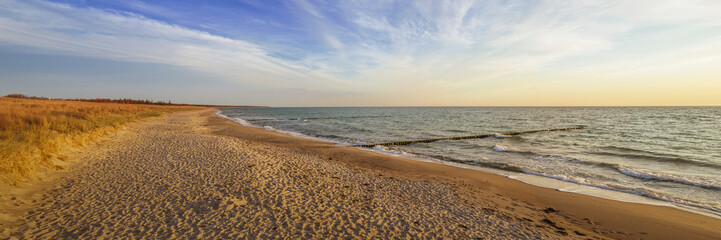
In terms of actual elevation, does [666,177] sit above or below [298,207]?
below

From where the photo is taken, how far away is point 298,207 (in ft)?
21.2

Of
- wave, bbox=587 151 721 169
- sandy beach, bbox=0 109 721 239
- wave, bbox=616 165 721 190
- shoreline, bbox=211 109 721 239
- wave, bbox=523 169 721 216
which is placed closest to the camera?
sandy beach, bbox=0 109 721 239

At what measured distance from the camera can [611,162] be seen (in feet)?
45.0

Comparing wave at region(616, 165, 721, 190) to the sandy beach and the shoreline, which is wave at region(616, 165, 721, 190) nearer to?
the shoreline

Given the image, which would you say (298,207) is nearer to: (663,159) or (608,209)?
(608,209)

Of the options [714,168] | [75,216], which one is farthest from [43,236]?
[714,168]

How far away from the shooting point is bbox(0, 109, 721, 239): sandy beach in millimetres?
5285

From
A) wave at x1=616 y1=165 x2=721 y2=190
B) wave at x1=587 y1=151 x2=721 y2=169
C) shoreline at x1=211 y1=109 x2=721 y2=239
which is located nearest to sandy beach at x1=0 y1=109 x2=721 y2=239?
shoreline at x1=211 y1=109 x2=721 y2=239

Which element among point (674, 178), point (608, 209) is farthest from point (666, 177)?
point (608, 209)

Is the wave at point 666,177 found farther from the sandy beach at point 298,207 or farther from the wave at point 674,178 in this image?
the sandy beach at point 298,207

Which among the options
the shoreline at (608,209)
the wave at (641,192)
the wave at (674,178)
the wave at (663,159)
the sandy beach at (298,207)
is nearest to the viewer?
the sandy beach at (298,207)

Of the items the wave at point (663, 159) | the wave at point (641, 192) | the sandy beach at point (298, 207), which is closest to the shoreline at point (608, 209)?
the sandy beach at point (298, 207)

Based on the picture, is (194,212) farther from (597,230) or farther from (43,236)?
(597,230)

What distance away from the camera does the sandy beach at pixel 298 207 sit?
5285 millimetres
